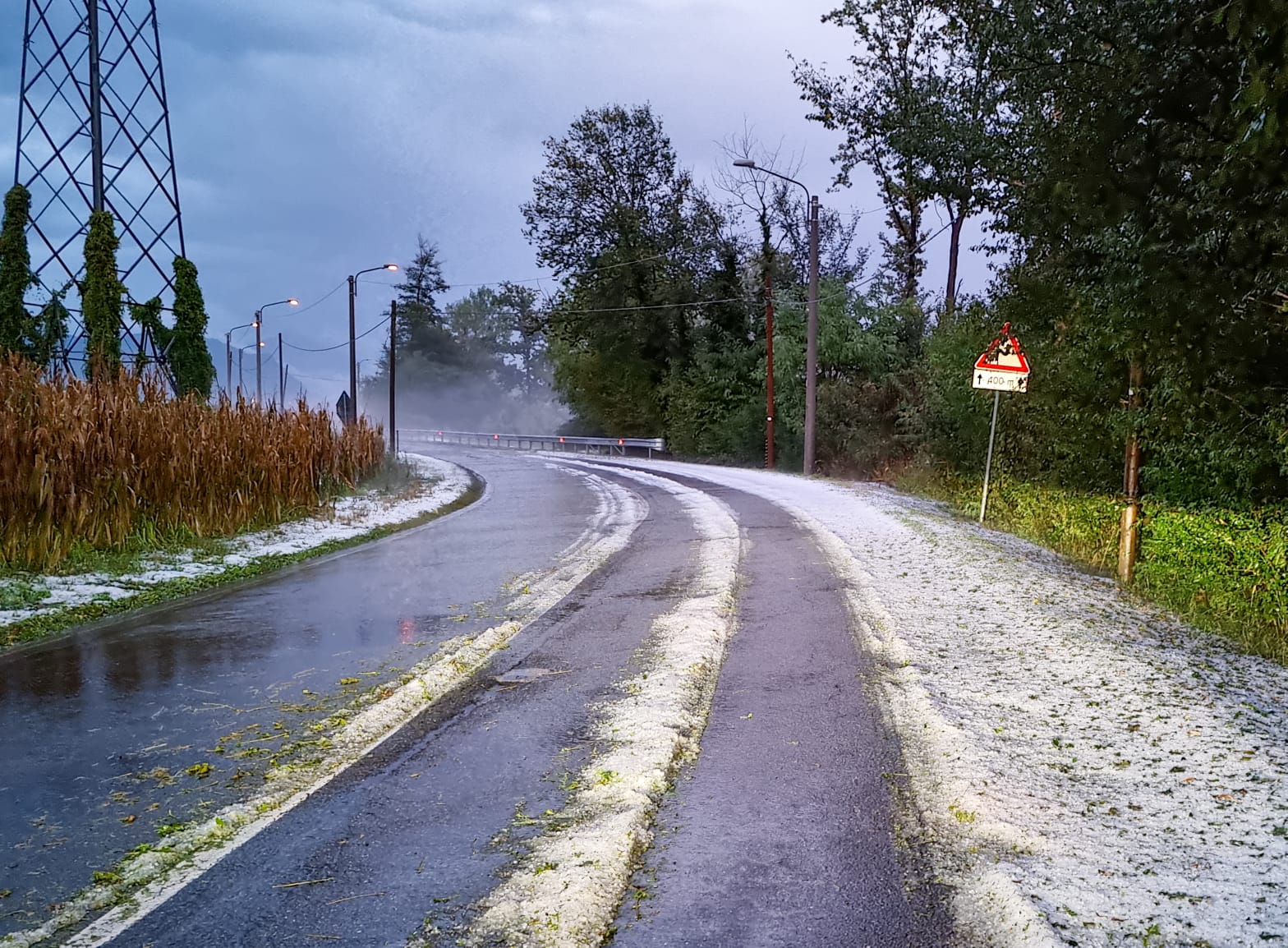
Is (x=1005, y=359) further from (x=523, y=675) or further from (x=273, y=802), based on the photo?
(x=273, y=802)

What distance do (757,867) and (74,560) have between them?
9.62m

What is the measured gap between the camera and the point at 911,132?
13.7 metres

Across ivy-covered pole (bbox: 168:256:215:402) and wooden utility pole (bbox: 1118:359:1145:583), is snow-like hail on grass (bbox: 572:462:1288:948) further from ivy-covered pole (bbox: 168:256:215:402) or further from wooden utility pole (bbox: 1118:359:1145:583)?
ivy-covered pole (bbox: 168:256:215:402)

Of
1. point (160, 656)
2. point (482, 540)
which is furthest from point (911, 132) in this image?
point (160, 656)

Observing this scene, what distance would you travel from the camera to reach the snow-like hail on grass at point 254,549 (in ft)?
29.2

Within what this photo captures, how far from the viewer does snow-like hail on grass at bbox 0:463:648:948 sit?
10.2 feet

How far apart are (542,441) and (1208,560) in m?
50.0

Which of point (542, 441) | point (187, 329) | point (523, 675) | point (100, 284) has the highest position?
point (100, 284)

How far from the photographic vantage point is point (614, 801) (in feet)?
12.9

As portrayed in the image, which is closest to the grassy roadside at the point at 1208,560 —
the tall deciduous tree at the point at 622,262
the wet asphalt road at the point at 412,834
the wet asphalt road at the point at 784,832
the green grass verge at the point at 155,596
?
the wet asphalt road at the point at 784,832

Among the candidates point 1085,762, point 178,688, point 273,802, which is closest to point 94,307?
point 178,688

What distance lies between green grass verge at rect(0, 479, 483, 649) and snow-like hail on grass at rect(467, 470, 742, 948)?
16.5ft

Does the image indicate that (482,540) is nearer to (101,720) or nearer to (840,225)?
(101,720)

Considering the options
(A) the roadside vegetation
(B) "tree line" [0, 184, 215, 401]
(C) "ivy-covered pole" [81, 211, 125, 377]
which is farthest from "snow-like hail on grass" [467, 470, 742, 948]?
(C) "ivy-covered pole" [81, 211, 125, 377]
